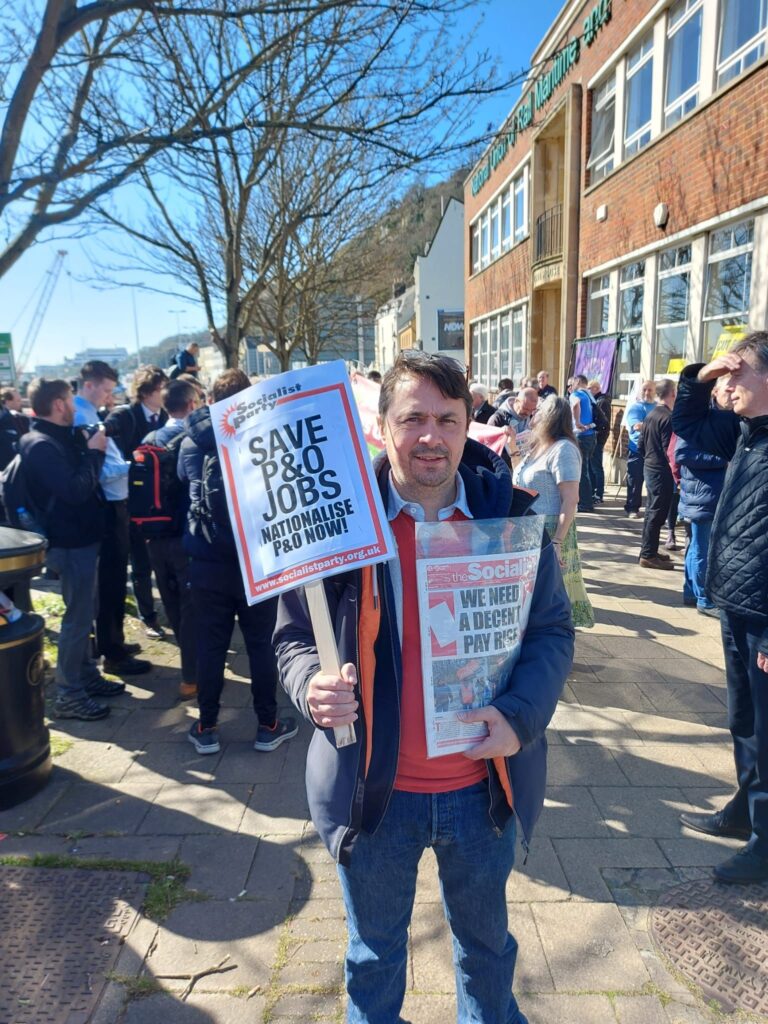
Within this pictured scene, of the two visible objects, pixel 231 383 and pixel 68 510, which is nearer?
pixel 231 383

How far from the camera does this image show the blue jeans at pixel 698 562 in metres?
5.94

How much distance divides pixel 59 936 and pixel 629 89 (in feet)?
49.1

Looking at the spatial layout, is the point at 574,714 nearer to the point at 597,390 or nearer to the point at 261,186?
the point at 597,390

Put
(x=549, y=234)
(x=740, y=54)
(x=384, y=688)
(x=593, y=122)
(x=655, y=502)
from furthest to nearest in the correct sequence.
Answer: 1. (x=549, y=234)
2. (x=593, y=122)
3. (x=740, y=54)
4. (x=655, y=502)
5. (x=384, y=688)

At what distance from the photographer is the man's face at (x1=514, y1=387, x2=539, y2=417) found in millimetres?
8031

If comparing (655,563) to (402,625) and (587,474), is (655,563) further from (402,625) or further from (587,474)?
(402,625)

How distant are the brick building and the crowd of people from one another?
9.91 feet

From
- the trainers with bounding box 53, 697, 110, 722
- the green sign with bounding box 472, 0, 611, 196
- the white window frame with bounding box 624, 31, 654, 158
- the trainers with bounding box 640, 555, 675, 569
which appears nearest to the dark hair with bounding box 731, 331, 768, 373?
the trainers with bounding box 53, 697, 110, 722

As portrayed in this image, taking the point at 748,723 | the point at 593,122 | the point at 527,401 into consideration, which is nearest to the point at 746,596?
the point at 748,723

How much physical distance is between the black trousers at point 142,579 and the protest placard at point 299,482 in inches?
174

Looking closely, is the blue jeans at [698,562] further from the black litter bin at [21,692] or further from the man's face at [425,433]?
the black litter bin at [21,692]

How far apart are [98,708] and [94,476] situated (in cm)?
151

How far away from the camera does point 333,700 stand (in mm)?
1626

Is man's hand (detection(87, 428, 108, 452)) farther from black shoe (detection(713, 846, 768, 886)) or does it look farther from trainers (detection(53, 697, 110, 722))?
black shoe (detection(713, 846, 768, 886))
